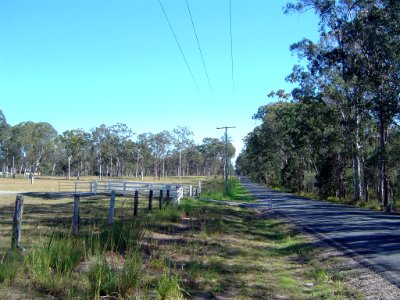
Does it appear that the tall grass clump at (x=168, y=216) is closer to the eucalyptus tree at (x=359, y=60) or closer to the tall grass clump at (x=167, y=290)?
the tall grass clump at (x=167, y=290)

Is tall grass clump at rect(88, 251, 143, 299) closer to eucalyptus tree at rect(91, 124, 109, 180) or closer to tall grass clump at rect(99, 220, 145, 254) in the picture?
tall grass clump at rect(99, 220, 145, 254)

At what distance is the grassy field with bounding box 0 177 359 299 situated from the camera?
532 cm

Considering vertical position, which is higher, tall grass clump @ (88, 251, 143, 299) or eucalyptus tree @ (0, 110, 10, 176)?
eucalyptus tree @ (0, 110, 10, 176)

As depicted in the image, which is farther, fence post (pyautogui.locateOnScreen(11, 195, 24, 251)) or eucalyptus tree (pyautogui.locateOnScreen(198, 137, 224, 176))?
eucalyptus tree (pyautogui.locateOnScreen(198, 137, 224, 176))

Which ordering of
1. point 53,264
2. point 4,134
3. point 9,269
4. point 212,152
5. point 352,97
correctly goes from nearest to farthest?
point 9,269
point 53,264
point 352,97
point 4,134
point 212,152

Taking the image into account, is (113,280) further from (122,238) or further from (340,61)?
(340,61)

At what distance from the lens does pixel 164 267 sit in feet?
22.7

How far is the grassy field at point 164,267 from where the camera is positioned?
5320mm

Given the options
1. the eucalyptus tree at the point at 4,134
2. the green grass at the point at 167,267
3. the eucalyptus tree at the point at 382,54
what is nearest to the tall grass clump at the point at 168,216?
the green grass at the point at 167,267

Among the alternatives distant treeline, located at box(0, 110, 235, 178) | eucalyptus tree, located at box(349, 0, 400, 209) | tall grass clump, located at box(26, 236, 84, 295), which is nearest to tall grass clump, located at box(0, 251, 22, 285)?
tall grass clump, located at box(26, 236, 84, 295)

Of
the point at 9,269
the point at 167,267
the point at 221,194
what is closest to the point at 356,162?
the point at 221,194

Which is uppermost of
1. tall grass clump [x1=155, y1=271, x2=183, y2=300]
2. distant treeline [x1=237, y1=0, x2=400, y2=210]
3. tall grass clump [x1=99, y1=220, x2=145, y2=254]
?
distant treeline [x1=237, y1=0, x2=400, y2=210]

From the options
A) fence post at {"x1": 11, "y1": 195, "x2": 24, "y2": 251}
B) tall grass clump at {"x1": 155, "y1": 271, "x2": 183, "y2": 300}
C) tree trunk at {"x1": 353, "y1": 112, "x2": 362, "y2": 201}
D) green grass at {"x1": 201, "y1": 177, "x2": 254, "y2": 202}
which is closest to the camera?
tall grass clump at {"x1": 155, "y1": 271, "x2": 183, "y2": 300}

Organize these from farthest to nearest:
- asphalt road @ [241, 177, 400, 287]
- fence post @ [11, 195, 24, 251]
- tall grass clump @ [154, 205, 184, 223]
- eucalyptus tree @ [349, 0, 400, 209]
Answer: eucalyptus tree @ [349, 0, 400, 209] < tall grass clump @ [154, 205, 184, 223] < asphalt road @ [241, 177, 400, 287] < fence post @ [11, 195, 24, 251]
